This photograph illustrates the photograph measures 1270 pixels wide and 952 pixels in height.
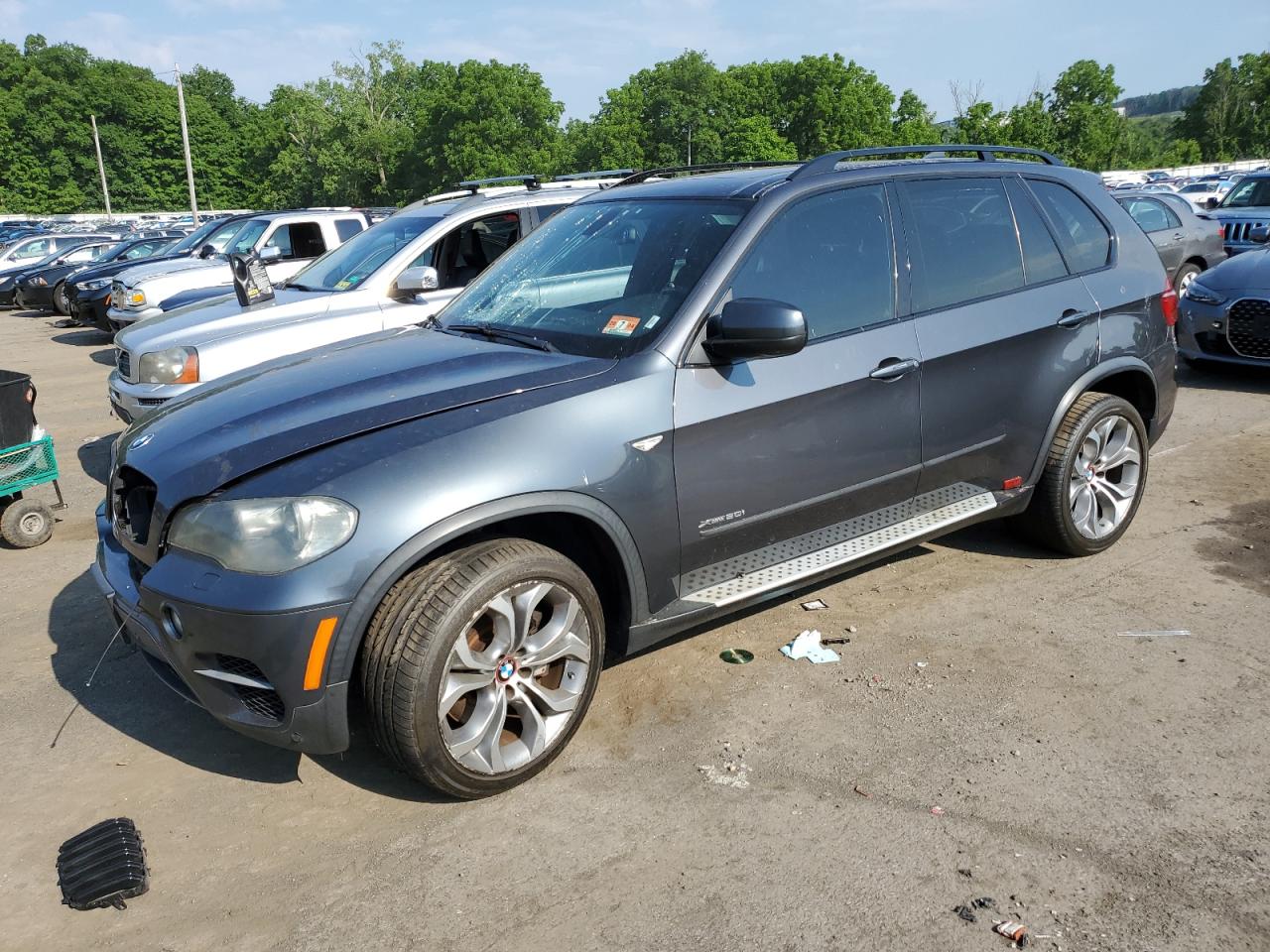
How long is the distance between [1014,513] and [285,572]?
3.32 meters

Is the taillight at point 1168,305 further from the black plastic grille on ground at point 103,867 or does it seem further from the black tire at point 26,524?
the black tire at point 26,524

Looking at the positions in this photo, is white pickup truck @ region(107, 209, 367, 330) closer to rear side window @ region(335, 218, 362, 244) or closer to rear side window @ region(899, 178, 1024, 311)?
rear side window @ region(335, 218, 362, 244)

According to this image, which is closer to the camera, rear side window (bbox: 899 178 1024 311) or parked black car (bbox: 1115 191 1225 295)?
rear side window (bbox: 899 178 1024 311)

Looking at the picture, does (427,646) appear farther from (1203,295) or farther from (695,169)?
(1203,295)

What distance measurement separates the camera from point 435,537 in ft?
9.59

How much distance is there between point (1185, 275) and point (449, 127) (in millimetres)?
75528

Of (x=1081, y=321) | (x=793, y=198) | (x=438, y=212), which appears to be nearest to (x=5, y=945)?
(x=793, y=198)

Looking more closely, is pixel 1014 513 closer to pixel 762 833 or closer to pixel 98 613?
pixel 762 833

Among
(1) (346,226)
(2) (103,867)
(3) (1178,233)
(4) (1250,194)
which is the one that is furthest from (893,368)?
(4) (1250,194)

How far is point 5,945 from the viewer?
2650mm

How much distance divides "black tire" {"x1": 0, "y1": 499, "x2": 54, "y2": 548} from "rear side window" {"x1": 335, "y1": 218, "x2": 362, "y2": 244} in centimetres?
724

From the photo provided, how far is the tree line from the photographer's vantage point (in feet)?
262

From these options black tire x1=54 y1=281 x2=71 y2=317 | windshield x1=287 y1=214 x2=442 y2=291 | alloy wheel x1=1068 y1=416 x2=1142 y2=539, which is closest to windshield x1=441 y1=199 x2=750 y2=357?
alloy wheel x1=1068 y1=416 x2=1142 y2=539

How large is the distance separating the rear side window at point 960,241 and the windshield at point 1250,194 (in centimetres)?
1258
